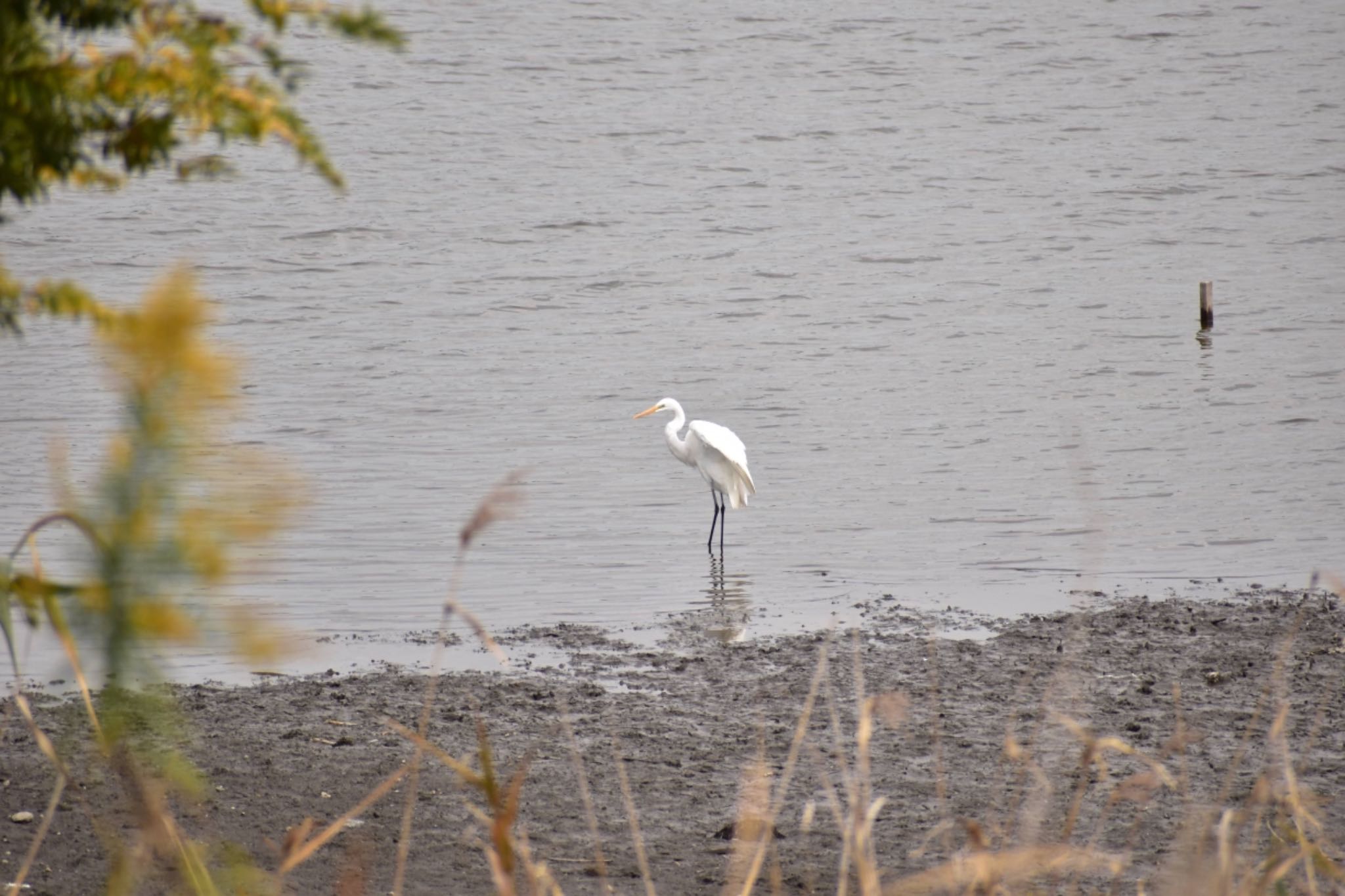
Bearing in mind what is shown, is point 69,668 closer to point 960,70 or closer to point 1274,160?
point 1274,160

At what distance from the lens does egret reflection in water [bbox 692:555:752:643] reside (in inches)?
331

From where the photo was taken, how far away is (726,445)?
11.7 metres

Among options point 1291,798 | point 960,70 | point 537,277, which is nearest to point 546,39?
point 960,70

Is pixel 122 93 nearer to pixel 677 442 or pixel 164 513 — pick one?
pixel 164 513

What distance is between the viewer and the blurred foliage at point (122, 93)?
2.31m

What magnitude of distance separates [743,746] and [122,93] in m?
4.27

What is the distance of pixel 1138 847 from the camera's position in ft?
16.4

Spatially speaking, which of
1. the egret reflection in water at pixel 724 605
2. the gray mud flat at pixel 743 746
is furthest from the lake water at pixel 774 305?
the gray mud flat at pixel 743 746

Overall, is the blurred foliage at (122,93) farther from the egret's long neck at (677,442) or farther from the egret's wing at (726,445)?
the egret's long neck at (677,442)

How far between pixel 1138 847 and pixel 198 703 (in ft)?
12.5

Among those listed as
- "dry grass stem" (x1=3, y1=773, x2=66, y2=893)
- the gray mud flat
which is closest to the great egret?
the gray mud flat

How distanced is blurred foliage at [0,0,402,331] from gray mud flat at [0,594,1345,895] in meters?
2.09

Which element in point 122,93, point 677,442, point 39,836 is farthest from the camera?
point 677,442

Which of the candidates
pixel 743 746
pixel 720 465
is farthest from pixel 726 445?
pixel 743 746
